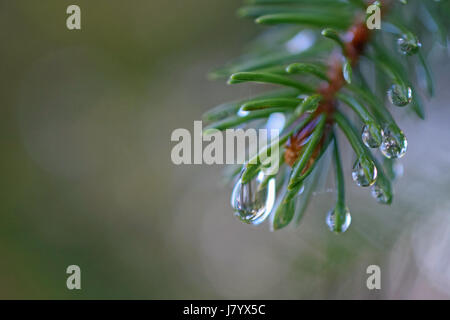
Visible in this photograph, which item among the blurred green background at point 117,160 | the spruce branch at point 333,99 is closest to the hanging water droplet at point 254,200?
the spruce branch at point 333,99

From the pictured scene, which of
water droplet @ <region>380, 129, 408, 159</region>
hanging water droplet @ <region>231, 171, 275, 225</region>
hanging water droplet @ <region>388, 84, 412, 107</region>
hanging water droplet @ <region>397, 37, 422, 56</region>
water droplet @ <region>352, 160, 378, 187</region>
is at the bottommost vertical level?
hanging water droplet @ <region>231, 171, 275, 225</region>

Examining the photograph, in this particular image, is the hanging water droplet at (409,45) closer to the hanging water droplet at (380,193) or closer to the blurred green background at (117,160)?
the hanging water droplet at (380,193)

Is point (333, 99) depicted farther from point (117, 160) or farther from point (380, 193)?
point (117, 160)

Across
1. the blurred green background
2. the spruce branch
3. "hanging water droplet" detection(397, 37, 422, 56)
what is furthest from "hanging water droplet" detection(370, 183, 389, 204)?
the blurred green background

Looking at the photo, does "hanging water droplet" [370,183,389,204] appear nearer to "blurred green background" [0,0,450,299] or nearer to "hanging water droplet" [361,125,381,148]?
"hanging water droplet" [361,125,381,148]

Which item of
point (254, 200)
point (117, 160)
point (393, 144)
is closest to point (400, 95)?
point (393, 144)
